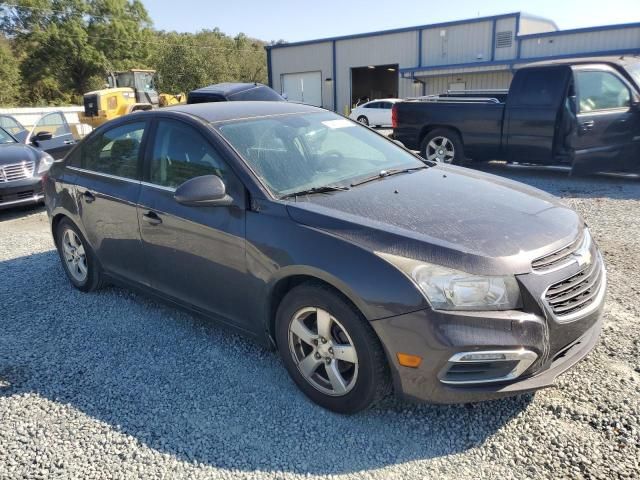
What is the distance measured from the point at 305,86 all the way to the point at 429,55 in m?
8.68

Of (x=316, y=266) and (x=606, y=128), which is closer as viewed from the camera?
(x=316, y=266)

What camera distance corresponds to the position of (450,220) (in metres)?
2.82

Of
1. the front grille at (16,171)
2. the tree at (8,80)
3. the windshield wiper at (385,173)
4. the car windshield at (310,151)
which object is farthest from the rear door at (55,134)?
the tree at (8,80)

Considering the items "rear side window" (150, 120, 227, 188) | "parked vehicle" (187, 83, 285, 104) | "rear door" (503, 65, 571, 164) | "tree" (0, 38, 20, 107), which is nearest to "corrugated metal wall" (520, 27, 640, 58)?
"rear door" (503, 65, 571, 164)

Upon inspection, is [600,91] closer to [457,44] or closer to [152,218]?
[152,218]

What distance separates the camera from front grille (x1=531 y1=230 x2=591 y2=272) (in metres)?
2.56

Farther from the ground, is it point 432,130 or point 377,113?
point 432,130

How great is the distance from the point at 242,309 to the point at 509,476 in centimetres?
174

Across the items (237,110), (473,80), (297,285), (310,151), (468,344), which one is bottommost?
(468,344)

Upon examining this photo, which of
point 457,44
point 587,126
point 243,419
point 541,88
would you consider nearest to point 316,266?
point 243,419

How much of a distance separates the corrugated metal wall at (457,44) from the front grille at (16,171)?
78.1 ft

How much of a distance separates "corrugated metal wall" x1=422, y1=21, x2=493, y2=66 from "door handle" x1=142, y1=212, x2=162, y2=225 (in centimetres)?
2619

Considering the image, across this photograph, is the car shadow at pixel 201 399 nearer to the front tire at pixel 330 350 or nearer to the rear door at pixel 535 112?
the front tire at pixel 330 350

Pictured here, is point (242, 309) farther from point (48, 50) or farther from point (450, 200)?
point (48, 50)
